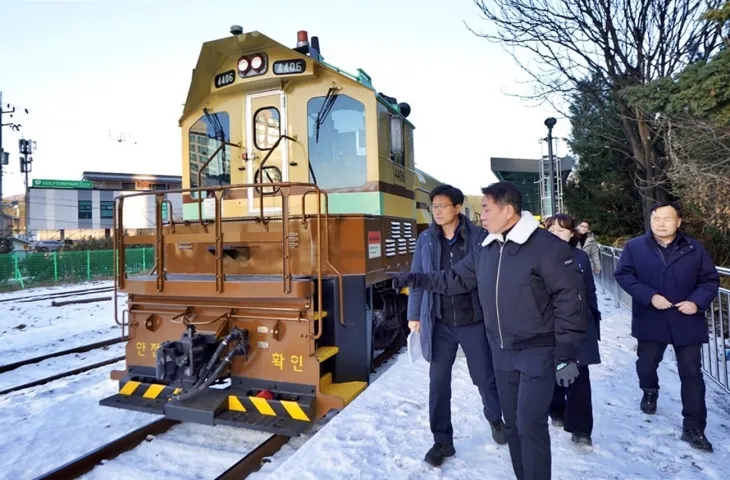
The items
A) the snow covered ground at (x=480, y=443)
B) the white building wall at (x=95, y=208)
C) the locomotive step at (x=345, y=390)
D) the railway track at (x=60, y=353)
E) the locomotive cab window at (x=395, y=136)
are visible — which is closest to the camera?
the snow covered ground at (x=480, y=443)

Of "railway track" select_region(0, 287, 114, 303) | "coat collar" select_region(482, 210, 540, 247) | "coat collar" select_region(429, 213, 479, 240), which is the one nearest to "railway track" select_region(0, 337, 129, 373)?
"coat collar" select_region(429, 213, 479, 240)

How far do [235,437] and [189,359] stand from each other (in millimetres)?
869

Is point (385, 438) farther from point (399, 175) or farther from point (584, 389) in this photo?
point (399, 175)

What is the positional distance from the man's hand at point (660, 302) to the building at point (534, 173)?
40.8 ft

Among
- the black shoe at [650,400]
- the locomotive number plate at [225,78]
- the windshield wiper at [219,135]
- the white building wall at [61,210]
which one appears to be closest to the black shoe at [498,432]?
the black shoe at [650,400]

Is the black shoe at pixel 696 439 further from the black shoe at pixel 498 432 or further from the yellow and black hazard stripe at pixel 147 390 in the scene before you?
the yellow and black hazard stripe at pixel 147 390

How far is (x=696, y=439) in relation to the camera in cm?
334

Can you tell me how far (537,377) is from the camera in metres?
2.55

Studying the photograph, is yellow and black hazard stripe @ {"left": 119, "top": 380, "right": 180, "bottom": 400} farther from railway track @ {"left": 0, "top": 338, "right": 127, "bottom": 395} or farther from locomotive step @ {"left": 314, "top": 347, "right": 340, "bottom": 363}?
locomotive step @ {"left": 314, "top": 347, "right": 340, "bottom": 363}

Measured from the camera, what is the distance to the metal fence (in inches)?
172

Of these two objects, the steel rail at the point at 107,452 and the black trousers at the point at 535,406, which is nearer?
the black trousers at the point at 535,406

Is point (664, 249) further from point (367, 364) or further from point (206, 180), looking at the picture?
point (206, 180)

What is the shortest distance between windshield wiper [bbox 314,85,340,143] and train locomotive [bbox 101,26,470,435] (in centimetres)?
2

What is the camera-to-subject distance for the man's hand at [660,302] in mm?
3449
